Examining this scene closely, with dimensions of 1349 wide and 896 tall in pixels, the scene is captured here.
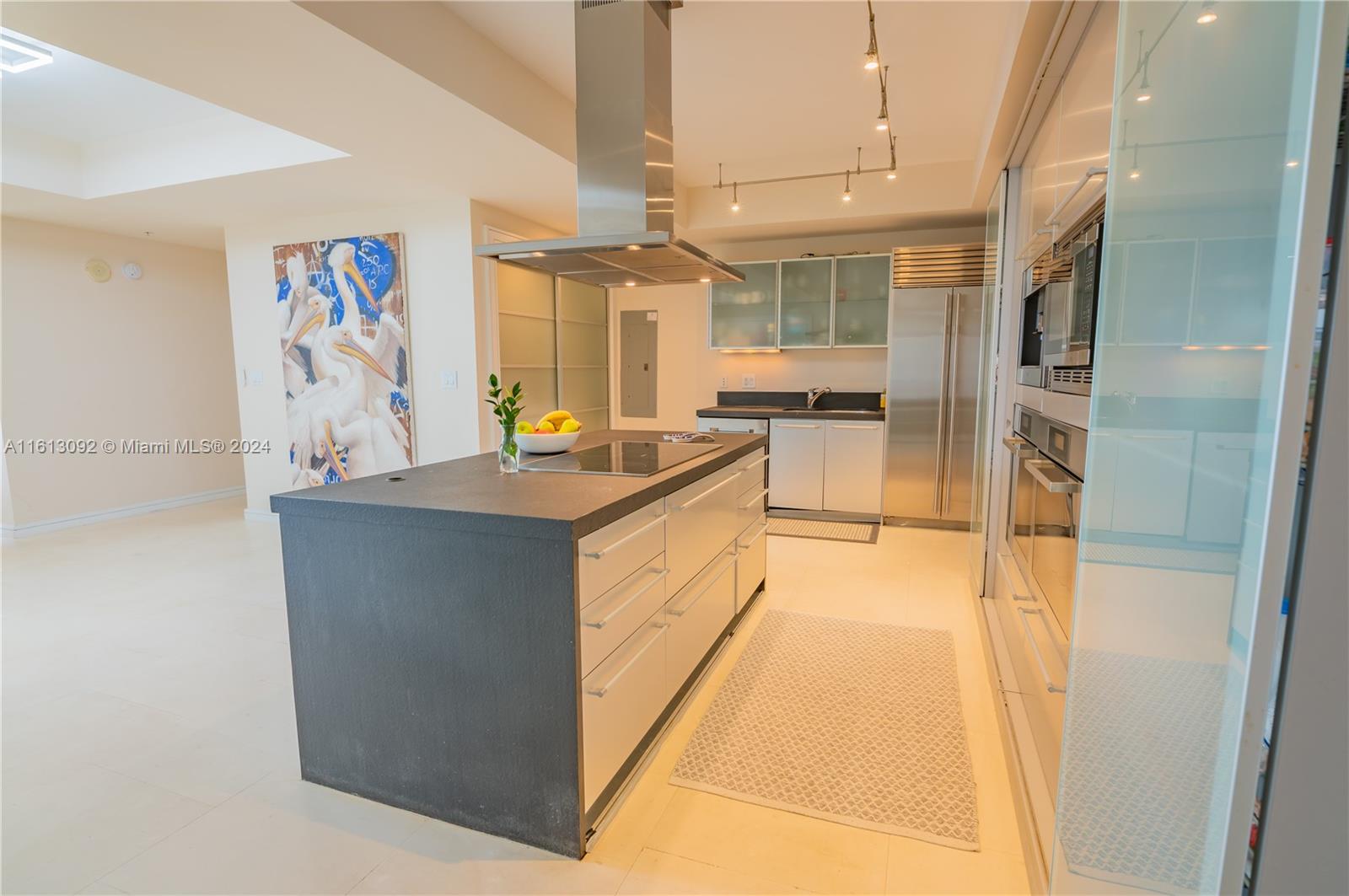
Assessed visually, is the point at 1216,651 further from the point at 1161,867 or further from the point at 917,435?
the point at 917,435

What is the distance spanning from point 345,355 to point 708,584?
12.3ft

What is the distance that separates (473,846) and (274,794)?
2.27ft

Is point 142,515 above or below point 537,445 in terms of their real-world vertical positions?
below

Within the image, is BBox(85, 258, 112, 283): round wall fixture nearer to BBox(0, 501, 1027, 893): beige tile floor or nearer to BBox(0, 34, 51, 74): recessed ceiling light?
BBox(0, 34, 51, 74): recessed ceiling light

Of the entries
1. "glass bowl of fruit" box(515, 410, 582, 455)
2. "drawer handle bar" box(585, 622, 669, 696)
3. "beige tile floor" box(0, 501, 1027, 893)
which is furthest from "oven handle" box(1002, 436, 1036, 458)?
"glass bowl of fruit" box(515, 410, 582, 455)

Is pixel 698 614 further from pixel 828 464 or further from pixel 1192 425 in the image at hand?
pixel 828 464

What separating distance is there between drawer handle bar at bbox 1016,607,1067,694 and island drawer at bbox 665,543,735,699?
1093 mm

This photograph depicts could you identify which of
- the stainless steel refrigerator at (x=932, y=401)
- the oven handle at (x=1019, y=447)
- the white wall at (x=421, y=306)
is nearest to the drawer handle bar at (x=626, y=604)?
the oven handle at (x=1019, y=447)

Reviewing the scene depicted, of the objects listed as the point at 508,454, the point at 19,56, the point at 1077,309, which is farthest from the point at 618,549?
the point at 19,56

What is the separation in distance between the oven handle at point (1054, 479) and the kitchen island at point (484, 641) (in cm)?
107

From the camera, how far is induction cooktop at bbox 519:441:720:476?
7.25 feet

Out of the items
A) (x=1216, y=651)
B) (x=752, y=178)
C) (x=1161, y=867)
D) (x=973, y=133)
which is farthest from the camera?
(x=752, y=178)

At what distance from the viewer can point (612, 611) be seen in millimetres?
1718

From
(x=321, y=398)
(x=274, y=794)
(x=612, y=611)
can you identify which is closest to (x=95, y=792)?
(x=274, y=794)
